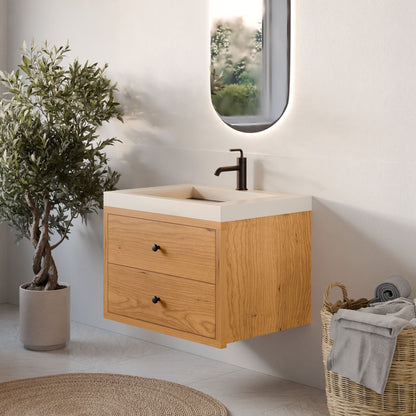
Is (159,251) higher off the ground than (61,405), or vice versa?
(159,251)

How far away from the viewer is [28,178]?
341 centimetres

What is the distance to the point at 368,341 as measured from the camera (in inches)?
91.0

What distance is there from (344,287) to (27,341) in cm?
166

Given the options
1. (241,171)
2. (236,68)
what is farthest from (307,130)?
(236,68)

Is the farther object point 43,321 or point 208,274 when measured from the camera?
point 43,321

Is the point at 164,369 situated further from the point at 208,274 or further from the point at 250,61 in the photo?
the point at 250,61

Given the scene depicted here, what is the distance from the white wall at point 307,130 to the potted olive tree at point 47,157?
0.78ft

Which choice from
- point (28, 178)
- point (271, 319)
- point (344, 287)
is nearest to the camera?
point (344, 287)

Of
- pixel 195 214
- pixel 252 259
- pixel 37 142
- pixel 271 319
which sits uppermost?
pixel 37 142

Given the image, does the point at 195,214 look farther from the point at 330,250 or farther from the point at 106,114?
the point at 106,114

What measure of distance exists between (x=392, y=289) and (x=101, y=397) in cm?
120

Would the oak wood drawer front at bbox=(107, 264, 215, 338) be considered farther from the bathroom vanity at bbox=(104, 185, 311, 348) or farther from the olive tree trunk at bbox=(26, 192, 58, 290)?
the olive tree trunk at bbox=(26, 192, 58, 290)

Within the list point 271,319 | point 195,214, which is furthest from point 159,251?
point 271,319

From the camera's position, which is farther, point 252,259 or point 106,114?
point 106,114
